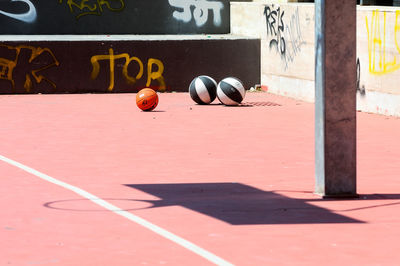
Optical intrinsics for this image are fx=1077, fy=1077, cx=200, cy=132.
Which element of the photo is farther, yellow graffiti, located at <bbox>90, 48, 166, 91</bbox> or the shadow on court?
yellow graffiti, located at <bbox>90, 48, 166, 91</bbox>

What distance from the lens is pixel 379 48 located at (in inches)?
757

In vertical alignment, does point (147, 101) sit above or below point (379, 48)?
below

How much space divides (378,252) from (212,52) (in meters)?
17.9

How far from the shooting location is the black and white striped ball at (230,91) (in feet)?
68.9

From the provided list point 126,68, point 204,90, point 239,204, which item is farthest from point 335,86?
point 126,68

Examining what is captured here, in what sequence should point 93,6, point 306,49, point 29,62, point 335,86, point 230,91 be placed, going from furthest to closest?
point 93,6 → point 29,62 → point 306,49 → point 230,91 → point 335,86

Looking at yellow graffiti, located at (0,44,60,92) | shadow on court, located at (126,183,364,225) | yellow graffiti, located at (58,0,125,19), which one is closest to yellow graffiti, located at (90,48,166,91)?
yellow graffiti, located at (0,44,60,92)

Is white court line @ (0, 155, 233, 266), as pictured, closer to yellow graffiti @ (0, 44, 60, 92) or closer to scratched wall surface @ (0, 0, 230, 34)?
yellow graffiti @ (0, 44, 60, 92)

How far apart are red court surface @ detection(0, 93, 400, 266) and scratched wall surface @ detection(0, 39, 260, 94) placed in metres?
6.01

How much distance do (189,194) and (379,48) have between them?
9671 millimetres

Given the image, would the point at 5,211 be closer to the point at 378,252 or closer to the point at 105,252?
the point at 105,252

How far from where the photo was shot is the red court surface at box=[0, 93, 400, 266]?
7.71 m

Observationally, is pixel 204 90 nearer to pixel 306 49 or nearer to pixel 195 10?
pixel 306 49

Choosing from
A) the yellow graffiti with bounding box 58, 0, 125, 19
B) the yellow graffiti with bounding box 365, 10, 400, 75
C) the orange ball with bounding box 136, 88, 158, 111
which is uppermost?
the yellow graffiti with bounding box 58, 0, 125, 19
